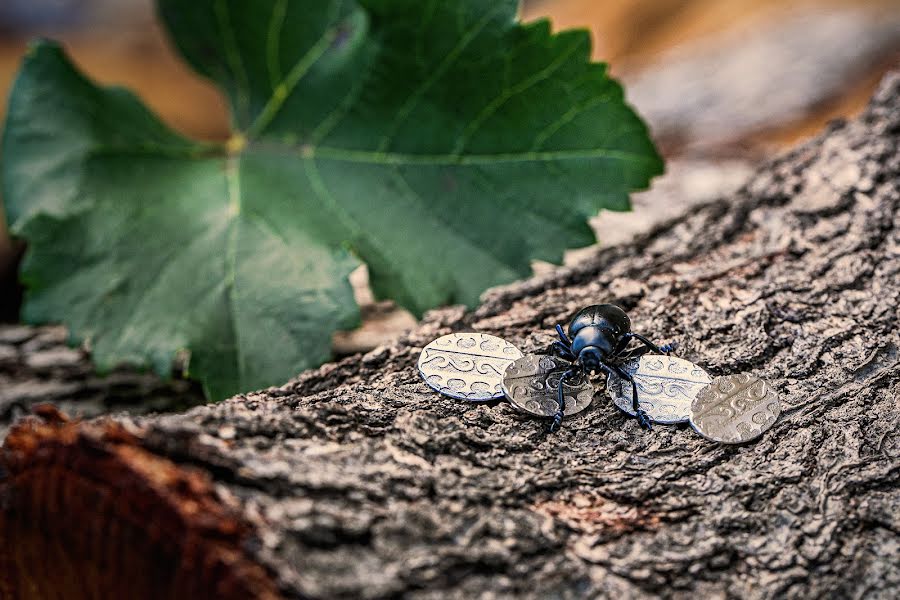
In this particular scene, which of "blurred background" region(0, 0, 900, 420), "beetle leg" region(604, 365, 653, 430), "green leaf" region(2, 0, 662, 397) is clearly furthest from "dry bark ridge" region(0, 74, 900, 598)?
"blurred background" region(0, 0, 900, 420)

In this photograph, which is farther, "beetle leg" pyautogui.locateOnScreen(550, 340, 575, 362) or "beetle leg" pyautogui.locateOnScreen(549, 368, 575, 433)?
"beetle leg" pyautogui.locateOnScreen(550, 340, 575, 362)

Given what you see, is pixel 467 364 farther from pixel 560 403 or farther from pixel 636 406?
pixel 636 406

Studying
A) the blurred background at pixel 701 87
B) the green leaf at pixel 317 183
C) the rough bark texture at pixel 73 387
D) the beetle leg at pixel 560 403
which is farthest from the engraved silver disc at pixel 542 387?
the rough bark texture at pixel 73 387

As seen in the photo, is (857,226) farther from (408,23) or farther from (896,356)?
(408,23)

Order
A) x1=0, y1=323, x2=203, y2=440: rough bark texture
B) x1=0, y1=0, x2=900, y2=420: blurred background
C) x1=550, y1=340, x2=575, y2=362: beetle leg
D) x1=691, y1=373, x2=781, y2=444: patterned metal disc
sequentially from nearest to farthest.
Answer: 1. x1=691, y1=373, x2=781, y2=444: patterned metal disc
2. x1=550, y1=340, x2=575, y2=362: beetle leg
3. x1=0, y1=323, x2=203, y2=440: rough bark texture
4. x1=0, y1=0, x2=900, y2=420: blurred background

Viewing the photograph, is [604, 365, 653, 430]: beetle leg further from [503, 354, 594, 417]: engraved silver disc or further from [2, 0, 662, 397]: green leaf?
[2, 0, 662, 397]: green leaf

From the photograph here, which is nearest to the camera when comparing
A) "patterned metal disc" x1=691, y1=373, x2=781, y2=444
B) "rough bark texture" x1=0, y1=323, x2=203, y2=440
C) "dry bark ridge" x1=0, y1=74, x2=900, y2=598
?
"dry bark ridge" x1=0, y1=74, x2=900, y2=598

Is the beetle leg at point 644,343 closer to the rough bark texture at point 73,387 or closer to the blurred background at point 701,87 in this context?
the blurred background at point 701,87

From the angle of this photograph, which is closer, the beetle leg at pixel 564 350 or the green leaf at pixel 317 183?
the beetle leg at pixel 564 350
